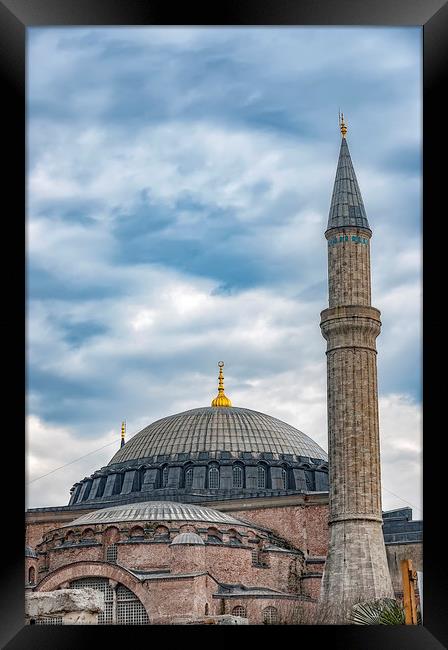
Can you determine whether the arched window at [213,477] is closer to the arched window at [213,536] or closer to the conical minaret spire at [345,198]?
the arched window at [213,536]

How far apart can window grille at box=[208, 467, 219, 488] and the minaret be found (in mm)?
6418

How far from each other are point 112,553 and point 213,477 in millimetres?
6336

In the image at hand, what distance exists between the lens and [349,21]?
290 cm

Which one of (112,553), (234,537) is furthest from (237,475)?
(112,553)

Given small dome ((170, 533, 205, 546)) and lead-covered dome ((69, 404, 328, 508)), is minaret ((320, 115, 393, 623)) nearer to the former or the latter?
small dome ((170, 533, 205, 546))

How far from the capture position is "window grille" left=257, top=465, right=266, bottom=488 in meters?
27.5

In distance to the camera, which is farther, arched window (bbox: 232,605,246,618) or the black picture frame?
arched window (bbox: 232,605,246,618)

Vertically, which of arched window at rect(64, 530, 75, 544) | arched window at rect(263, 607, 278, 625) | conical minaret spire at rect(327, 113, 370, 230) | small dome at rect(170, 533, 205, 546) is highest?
conical minaret spire at rect(327, 113, 370, 230)

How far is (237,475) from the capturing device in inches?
1094

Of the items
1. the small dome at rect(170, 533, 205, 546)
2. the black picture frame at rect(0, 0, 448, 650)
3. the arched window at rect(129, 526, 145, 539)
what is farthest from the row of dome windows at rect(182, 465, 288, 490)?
the black picture frame at rect(0, 0, 448, 650)
